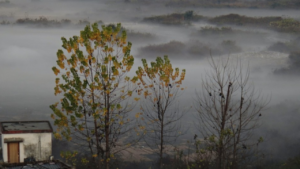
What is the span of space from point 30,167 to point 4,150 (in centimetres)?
748

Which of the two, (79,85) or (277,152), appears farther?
(277,152)

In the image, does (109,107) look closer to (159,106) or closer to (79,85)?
(79,85)

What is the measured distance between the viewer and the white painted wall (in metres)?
35.5

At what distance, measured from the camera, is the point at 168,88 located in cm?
3275

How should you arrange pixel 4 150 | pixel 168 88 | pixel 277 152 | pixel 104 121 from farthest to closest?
pixel 277 152 → pixel 4 150 → pixel 168 88 → pixel 104 121

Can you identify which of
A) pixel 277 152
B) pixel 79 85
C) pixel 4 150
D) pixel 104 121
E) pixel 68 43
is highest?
pixel 68 43

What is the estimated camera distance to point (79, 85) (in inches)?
998

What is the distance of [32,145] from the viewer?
35938mm

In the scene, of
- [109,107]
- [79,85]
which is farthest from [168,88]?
[79,85]

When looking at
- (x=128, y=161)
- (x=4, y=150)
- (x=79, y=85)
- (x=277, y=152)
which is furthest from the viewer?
(x=277, y=152)

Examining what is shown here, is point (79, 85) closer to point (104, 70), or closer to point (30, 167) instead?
point (104, 70)

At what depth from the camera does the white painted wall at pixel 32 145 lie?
3547 centimetres

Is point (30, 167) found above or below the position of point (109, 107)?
below

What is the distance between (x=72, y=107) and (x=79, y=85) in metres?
1.44
